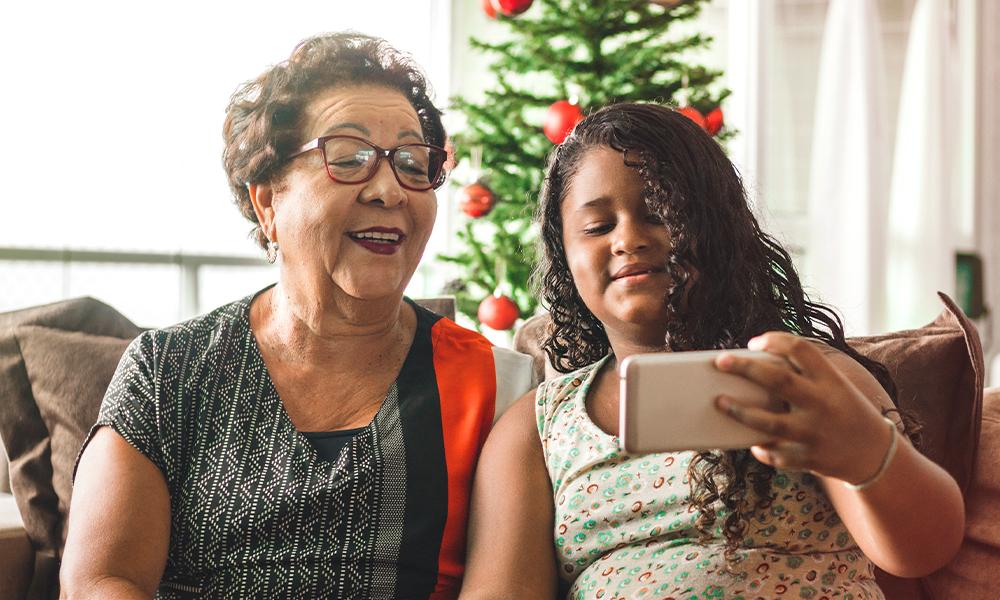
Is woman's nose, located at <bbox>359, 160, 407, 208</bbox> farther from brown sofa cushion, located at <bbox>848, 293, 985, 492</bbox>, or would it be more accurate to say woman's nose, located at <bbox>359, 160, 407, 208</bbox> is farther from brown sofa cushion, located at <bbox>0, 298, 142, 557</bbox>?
brown sofa cushion, located at <bbox>848, 293, 985, 492</bbox>

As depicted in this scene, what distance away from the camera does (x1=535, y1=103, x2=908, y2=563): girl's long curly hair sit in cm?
113

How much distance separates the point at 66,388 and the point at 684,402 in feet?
4.10

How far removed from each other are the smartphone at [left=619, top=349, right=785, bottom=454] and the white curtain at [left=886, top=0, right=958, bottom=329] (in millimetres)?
3933

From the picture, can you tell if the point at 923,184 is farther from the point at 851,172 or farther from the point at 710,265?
the point at 710,265

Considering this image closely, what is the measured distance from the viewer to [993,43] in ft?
15.9

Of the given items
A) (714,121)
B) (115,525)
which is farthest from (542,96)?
(115,525)

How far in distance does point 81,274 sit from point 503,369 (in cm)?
259

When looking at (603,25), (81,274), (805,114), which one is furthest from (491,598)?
(805,114)

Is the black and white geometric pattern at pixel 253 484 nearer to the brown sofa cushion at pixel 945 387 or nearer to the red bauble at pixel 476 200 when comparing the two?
the brown sofa cushion at pixel 945 387

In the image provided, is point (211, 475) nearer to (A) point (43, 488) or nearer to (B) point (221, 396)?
(B) point (221, 396)

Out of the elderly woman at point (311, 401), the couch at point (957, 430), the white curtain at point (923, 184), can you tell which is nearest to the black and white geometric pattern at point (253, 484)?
the elderly woman at point (311, 401)

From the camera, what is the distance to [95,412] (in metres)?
1.64

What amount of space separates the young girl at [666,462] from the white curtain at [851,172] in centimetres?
Answer: 315

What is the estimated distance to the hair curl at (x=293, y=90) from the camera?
140 cm
